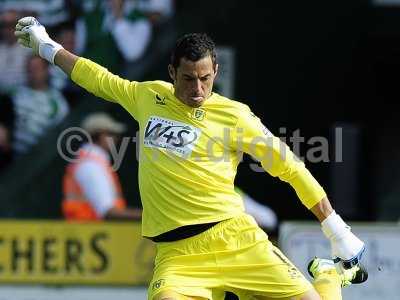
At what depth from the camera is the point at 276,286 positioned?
7.36 meters

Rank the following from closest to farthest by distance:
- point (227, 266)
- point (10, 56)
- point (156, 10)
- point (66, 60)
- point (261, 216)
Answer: point (227, 266), point (66, 60), point (261, 216), point (10, 56), point (156, 10)

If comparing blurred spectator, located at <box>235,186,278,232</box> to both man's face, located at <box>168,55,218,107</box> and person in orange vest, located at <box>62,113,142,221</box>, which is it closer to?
person in orange vest, located at <box>62,113,142,221</box>

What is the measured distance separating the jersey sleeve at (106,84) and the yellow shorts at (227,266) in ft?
2.86

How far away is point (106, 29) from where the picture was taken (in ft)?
41.3

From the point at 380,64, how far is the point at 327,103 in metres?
0.86

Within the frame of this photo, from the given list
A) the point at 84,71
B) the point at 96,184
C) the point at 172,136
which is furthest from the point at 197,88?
the point at 96,184

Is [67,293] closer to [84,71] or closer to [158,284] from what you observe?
[84,71]

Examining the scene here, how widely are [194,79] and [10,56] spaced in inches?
225

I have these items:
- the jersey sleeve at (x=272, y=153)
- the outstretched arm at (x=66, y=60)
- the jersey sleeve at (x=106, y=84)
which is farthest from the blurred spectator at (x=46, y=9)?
the jersey sleeve at (x=272, y=153)

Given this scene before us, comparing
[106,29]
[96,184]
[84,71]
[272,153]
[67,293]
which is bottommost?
[67,293]

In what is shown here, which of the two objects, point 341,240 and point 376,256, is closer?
point 341,240

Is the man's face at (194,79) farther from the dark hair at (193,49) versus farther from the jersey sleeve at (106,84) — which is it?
the jersey sleeve at (106,84)

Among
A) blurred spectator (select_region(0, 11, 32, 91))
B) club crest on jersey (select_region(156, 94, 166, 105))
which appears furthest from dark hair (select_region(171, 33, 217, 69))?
blurred spectator (select_region(0, 11, 32, 91))

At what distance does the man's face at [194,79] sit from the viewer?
717 cm
